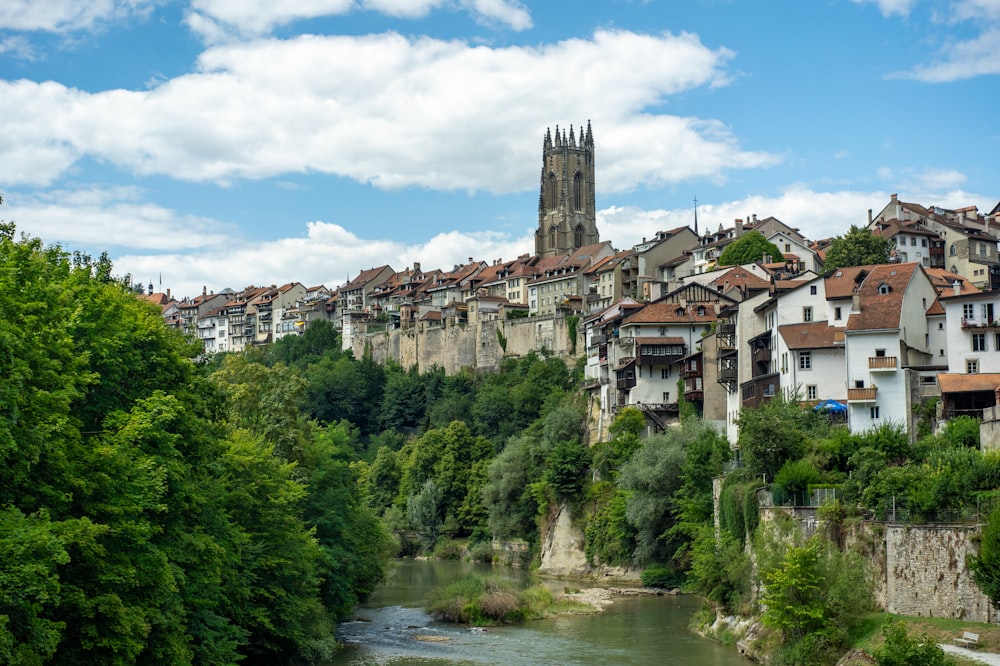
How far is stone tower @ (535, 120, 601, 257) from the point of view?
13538cm

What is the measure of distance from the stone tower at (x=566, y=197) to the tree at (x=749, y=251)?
Answer: 48.3 metres

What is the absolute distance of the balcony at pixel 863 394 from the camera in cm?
4253

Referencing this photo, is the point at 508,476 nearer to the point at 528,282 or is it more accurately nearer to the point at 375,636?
the point at 375,636

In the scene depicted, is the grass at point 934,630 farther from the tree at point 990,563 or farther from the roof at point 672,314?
the roof at point 672,314

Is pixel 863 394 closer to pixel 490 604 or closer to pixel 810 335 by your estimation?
A: pixel 810 335

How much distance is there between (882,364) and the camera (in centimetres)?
4288

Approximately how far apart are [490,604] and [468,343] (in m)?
63.2

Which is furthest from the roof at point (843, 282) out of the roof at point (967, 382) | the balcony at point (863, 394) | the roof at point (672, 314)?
the roof at point (672, 314)

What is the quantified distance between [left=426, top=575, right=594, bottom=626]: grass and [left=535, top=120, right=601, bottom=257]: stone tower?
87.6m

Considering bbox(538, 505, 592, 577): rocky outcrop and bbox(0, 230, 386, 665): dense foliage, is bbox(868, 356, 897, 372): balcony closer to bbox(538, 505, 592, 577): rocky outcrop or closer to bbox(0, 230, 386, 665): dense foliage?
bbox(0, 230, 386, 665): dense foliage

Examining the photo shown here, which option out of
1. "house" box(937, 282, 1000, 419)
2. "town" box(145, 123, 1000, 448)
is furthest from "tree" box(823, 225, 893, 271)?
"house" box(937, 282, 1000, 419)

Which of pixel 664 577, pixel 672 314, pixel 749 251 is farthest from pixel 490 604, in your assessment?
pixel 749 251

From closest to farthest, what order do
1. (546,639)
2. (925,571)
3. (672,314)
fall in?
(925,571) < (546,639) < (672,314)

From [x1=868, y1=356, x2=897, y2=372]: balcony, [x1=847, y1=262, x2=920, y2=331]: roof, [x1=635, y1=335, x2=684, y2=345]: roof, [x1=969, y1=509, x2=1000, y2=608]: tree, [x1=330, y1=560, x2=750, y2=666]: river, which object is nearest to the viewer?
[x1=969, y1=509, x2=1000, y2=608]: tree
